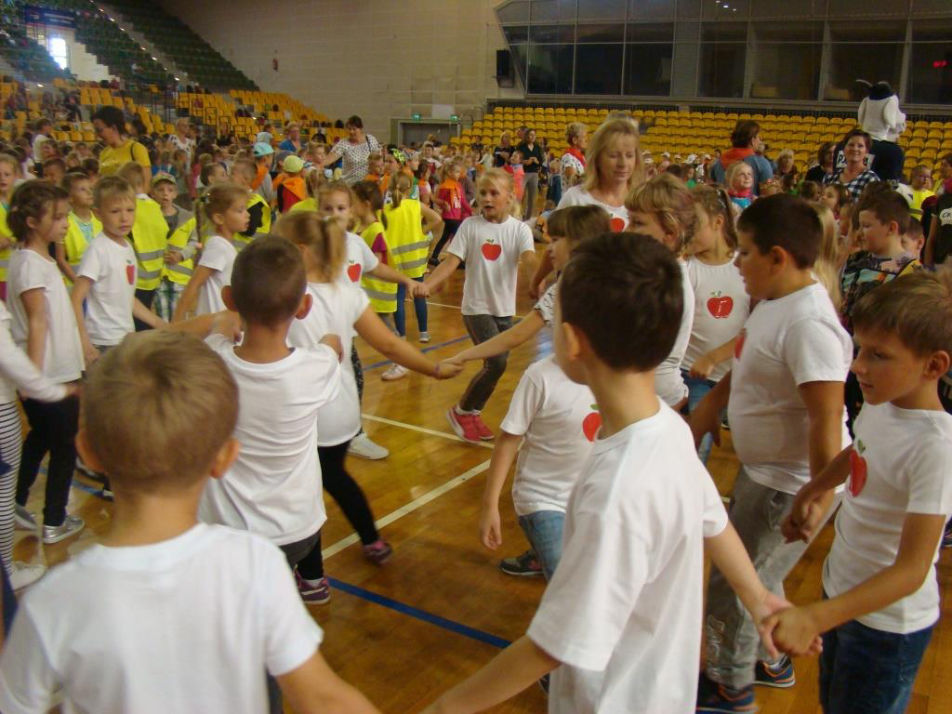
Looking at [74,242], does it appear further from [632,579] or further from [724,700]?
[632,579]

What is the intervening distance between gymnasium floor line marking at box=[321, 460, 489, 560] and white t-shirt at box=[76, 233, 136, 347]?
156cm

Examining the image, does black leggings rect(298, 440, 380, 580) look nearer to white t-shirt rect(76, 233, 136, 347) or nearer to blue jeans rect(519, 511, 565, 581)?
blue jeans rect(519, 511, 565, 581)

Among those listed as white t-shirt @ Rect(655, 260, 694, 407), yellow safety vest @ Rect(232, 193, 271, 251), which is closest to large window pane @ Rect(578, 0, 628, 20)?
yellow safety vest @ Rect(232, 193, 271, 251)

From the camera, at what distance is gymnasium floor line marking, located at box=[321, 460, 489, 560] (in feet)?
11.5

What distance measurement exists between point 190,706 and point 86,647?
18 cm

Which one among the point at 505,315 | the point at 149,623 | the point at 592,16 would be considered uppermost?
the point at 592,16

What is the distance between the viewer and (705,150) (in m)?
18.7

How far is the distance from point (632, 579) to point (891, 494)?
783 mm

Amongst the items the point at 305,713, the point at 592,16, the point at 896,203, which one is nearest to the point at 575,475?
the point at 305,713

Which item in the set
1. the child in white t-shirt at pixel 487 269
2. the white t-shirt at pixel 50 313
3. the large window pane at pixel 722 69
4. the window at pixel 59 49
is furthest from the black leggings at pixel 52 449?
the window at pixel 59 49

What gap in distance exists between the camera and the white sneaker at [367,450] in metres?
4.46

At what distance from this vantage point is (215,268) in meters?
3.94

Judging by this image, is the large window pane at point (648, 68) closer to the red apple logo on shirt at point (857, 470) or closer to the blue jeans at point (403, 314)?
the blue jeans at point (403, 314)

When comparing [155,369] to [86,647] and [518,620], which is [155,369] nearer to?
[86,647]
